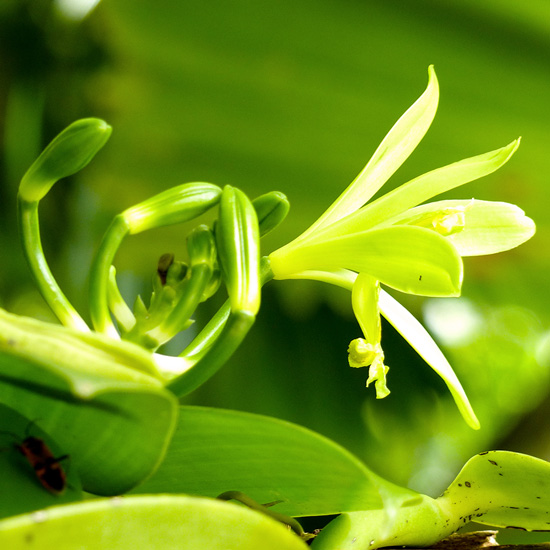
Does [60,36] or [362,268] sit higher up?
[60,36]

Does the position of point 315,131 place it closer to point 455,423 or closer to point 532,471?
point 455,423

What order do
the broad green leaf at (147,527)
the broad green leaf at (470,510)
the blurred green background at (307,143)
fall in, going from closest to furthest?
the broad green leaf at (147,527), the broad green leaf at (470,510), the blurred green background at (307,143)

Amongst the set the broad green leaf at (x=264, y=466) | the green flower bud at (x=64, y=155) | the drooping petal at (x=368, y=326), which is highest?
the green flower bud at (x=64, y=155)

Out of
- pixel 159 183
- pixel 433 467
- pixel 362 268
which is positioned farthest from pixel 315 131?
pixel 362 268

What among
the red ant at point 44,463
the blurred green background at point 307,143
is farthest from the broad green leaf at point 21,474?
the blurred green background at point 307,143

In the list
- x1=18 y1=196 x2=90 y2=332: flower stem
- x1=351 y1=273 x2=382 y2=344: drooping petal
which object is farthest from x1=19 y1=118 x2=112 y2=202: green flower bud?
x1=351 y1=273 x2=382 y2=344: drooping petal

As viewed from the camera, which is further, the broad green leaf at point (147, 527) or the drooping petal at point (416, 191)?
the drooping petal at point (416, 191)

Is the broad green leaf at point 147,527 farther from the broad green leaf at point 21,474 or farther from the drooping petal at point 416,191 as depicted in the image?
the drooping petal at point 416,191
